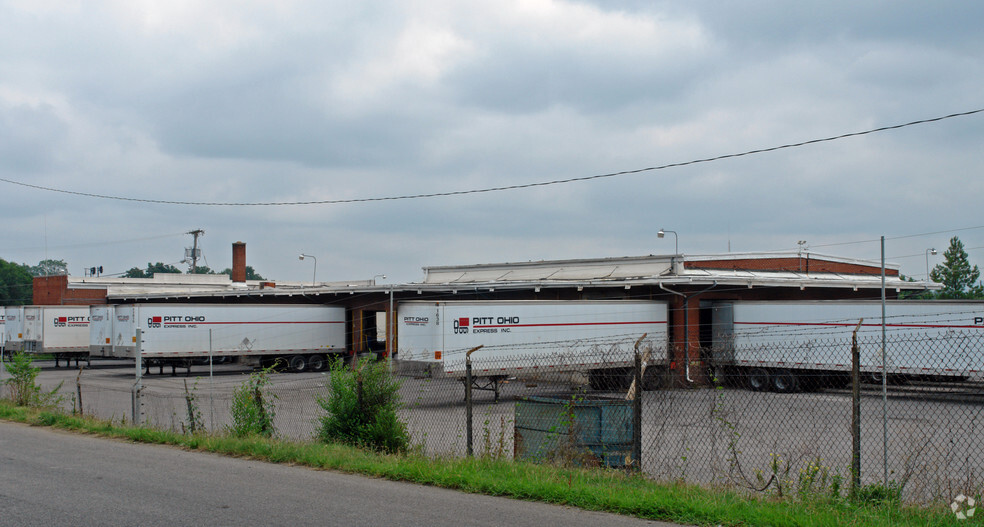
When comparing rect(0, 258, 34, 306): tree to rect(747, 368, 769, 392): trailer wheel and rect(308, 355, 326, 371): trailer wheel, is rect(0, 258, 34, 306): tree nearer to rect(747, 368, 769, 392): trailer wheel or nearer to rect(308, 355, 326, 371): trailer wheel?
rect(308, 355, 326, 371): trailer wheel

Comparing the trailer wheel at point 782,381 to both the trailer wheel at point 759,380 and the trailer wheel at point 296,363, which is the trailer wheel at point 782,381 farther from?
the trailer wheel at point 296,363

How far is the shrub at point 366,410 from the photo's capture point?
11242 mm

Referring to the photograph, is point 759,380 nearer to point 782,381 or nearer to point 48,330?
point 782,381

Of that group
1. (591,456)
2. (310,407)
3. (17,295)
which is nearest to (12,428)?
(310,407)

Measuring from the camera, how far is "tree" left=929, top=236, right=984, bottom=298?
8650cm

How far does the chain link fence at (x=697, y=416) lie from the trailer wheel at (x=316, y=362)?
2.93 metres

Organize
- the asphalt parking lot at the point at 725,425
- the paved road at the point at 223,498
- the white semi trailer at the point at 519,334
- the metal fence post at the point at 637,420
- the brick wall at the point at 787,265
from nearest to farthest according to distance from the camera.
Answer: the paved road at the point at 223,498 < the metal fence post at the point at 637,420 < the asphalt parking lot at the point at 725,425 < the white semi trailer at the point at 519,334 < the brick wall at the point at 787,265

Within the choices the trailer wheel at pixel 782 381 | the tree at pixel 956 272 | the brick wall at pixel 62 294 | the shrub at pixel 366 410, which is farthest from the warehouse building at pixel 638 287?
the tree at pixel 956 272

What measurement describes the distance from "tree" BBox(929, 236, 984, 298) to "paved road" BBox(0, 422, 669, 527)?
93.0 metres

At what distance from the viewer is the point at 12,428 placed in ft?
49.4

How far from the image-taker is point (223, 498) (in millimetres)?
8406

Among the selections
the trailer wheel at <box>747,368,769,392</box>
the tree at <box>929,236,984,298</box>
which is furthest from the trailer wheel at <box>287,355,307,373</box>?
the tree at <box>929,236,984,298</box>

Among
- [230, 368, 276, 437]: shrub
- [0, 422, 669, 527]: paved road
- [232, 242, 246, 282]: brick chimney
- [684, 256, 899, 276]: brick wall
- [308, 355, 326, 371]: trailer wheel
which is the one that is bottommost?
[308, 355, 326, 371]: trailer wheel

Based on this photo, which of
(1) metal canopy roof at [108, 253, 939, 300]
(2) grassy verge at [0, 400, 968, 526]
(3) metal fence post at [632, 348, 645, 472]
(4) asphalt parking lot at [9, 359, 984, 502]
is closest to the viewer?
(2) grassy verge at [0, 400, 968, 526]
